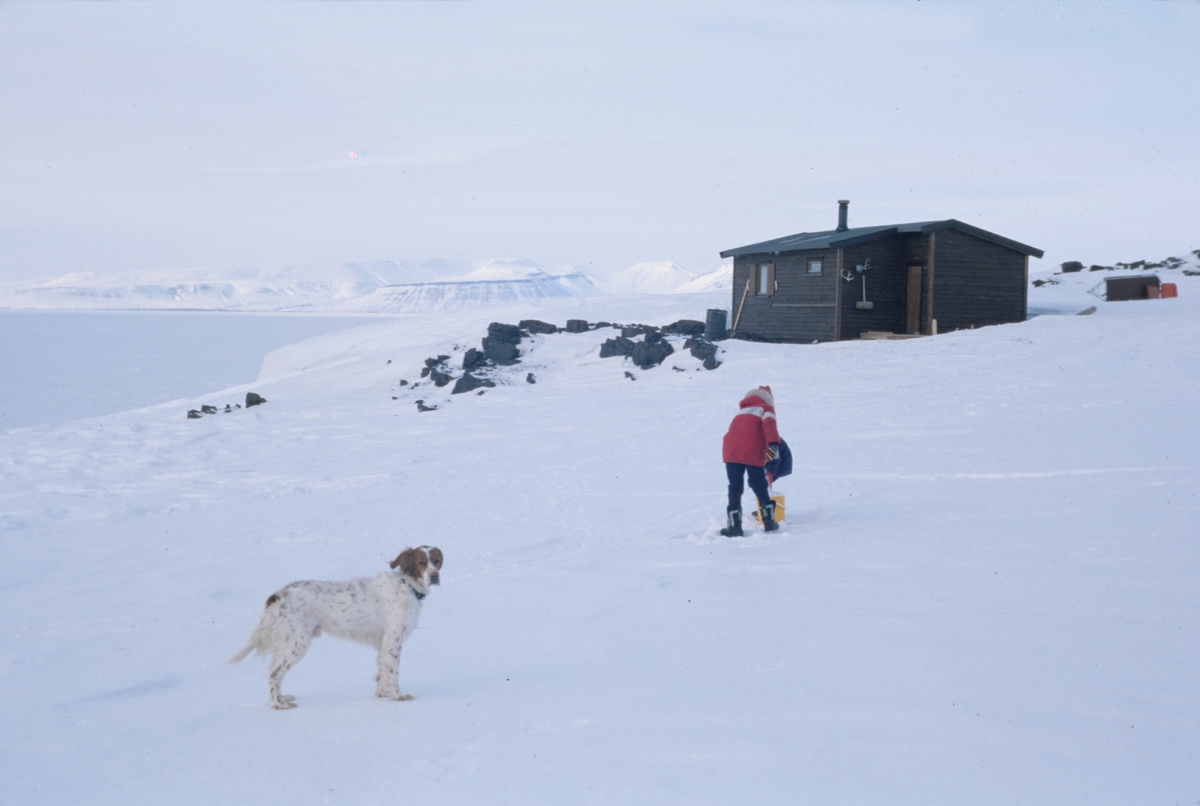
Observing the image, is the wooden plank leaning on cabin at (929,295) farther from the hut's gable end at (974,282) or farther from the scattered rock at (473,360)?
the scattered rock at (473,360)

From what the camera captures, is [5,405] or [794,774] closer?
[794,774]

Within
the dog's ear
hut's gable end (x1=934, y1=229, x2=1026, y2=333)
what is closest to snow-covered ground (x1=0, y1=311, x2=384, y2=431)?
the dog's ear

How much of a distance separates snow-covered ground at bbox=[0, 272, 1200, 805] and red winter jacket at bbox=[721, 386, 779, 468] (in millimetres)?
941

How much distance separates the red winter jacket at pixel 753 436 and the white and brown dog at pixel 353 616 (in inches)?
173

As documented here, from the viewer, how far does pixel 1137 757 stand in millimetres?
4367

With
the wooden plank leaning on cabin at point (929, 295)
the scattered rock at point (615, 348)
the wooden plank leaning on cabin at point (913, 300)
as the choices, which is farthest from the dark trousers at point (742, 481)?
the wooden plank leaning on cabin at point (913, 300)

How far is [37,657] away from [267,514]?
5.22 metres

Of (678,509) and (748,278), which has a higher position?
(748,278)

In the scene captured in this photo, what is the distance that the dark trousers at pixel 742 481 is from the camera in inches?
364

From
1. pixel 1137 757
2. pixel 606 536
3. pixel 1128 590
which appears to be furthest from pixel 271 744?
pixel 1128 590

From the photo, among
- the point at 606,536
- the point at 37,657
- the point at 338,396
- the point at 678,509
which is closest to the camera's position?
the point at 37,657

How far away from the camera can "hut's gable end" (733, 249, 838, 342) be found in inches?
1117

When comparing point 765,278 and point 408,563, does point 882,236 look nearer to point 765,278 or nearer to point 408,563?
point 765,278

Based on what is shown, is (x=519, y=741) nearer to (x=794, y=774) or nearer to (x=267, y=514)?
(x=794, y=774)
